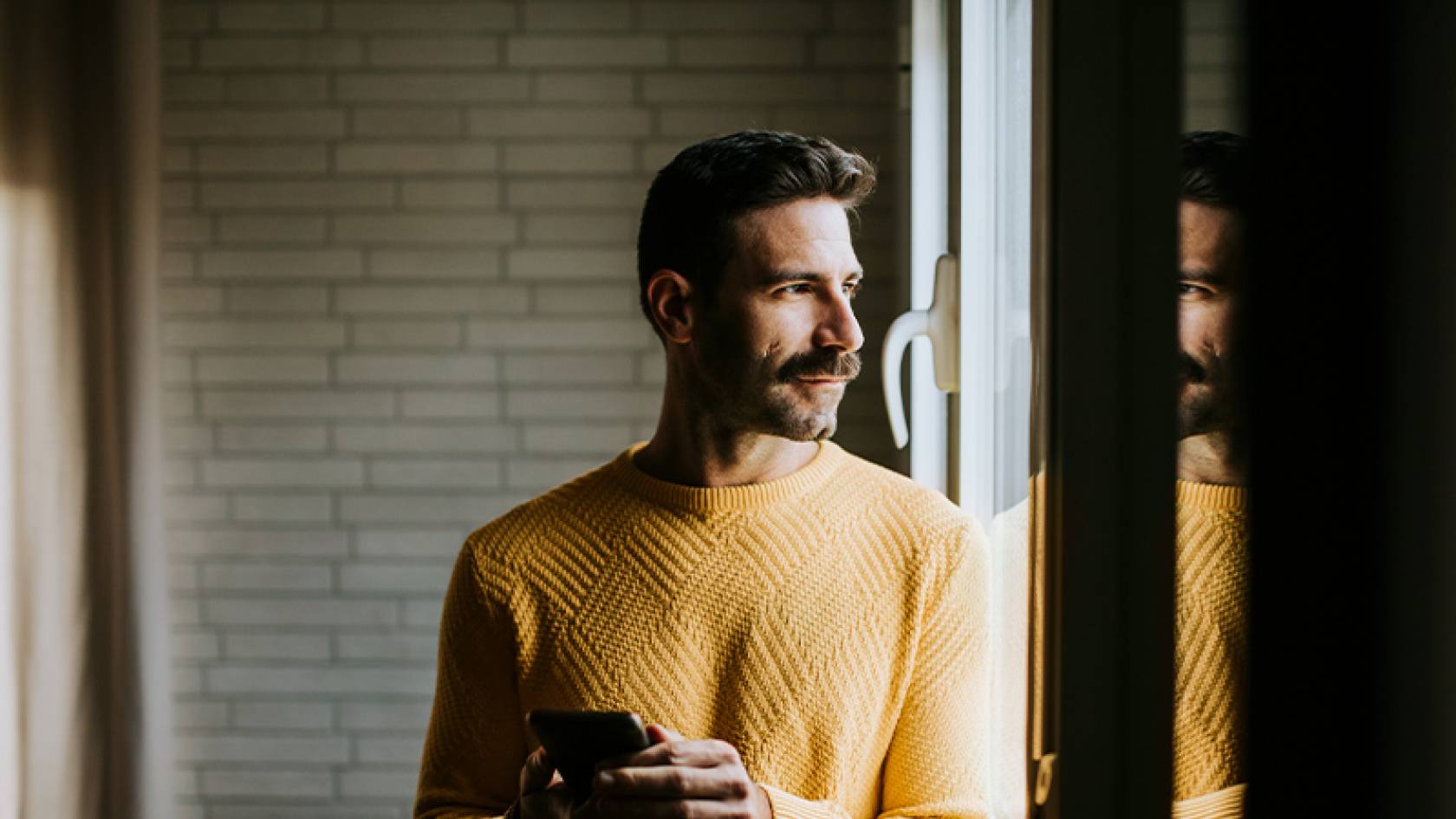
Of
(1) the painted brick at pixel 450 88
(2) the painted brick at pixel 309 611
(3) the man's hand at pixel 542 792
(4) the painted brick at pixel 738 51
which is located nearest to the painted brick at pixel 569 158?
(1) the painted brick at pixel 450 88

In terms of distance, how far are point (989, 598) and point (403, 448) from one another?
153cm

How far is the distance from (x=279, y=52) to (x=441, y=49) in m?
0.33

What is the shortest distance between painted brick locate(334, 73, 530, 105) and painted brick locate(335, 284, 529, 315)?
375 millimetres

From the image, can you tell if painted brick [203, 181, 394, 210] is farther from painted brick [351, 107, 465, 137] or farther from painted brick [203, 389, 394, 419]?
painted brick [203, 389, 394, 419]

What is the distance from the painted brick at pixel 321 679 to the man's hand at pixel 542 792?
4.57 feet

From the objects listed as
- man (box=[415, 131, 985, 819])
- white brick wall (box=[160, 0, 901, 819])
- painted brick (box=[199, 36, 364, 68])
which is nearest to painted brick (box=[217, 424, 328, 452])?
white brick wall (box=[160, 0, 901, 819])

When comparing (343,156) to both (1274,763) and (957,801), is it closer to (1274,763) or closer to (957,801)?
(957,801)

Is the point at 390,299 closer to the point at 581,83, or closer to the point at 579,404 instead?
the point at 579,404

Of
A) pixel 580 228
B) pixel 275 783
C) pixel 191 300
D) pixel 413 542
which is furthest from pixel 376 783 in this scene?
pixel 580 228

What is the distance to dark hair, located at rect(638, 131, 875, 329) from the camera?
3.28ft

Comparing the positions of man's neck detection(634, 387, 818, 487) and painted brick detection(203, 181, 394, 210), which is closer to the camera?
man's neck detection(634, 387, 818, 487)

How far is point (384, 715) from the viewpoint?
233 cm

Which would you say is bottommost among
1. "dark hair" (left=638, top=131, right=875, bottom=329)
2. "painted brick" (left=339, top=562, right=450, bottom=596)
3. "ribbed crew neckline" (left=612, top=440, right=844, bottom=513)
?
"painted brick" (left=339, top=562, right=450, bottom=596)

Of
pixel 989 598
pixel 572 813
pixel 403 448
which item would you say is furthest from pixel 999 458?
pixel 403 448
